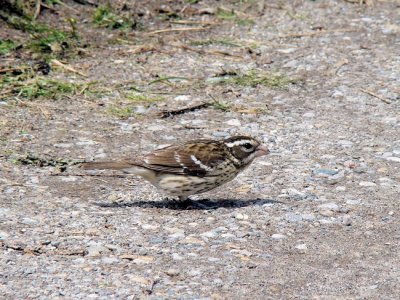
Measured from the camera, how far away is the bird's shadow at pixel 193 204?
28.4 ft

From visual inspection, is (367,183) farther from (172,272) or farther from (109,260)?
(109,260)

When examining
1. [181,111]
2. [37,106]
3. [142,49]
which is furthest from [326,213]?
[142,49]

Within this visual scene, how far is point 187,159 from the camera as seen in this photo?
8.73m

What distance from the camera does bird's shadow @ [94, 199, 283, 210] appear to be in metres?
8.67

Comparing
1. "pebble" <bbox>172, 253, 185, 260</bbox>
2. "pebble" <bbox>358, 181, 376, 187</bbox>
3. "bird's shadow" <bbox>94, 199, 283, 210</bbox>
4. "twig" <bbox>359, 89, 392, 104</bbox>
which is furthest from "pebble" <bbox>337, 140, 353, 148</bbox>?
"pebble" <bbox>172, 253, 185, 260</bbox>

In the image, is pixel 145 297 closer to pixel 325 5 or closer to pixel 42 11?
pixel 42 11

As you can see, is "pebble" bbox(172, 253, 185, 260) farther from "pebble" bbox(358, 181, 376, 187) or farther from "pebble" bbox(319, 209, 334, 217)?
"pebble" bbox(358, 181, 376, 187)

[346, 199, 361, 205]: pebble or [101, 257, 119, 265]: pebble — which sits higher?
[101, 257, 119, 265]: pebble

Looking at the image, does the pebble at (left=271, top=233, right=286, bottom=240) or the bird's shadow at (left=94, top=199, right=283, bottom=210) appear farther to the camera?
the bird's shadow at (left=94, top=199, right=283, bottom=210)

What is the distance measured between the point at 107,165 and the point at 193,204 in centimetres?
92

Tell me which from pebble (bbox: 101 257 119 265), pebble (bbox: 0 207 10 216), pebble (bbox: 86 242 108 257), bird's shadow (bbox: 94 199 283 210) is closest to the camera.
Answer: pebble (bbox: 101 257 119 265)

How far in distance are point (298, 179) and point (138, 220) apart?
1871 mm

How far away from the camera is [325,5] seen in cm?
1448

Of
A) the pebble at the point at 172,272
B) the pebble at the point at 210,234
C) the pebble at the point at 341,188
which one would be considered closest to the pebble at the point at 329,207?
the pebble at the point at 341,188
